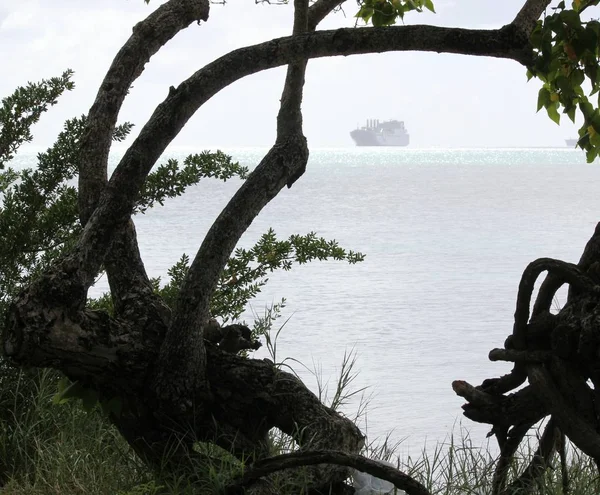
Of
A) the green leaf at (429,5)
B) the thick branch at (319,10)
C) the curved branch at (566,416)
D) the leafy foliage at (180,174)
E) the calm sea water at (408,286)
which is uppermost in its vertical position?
the calm sea water at (408,286)

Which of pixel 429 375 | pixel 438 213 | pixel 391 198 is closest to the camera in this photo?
pixel 429 375

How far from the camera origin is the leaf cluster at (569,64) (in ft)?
6.73

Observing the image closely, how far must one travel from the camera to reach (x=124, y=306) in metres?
2.34

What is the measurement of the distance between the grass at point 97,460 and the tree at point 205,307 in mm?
98

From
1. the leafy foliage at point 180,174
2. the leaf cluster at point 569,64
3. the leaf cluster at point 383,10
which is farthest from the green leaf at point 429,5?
the leafy foliage at point 180,174

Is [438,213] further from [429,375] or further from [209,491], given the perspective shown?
[209,491]

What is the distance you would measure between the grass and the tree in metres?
0.10

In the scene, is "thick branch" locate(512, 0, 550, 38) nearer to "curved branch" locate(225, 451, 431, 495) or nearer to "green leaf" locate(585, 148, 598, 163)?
"green leaf" locate(585, 148, 598, 163)

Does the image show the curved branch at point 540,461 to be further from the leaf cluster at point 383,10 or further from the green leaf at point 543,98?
the leaf cluster at point 383,10

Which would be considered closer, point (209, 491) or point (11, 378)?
point (209, 491)

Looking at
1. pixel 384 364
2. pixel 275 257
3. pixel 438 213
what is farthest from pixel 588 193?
pixel 275 257

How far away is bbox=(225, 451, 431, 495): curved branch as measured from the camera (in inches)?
74.0

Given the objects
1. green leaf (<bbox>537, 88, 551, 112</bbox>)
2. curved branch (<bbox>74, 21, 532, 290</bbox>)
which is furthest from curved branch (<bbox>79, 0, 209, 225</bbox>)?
green leaf (<bbox>537, 88, 551, 112</bbox>)

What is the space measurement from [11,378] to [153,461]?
1.35 metres
